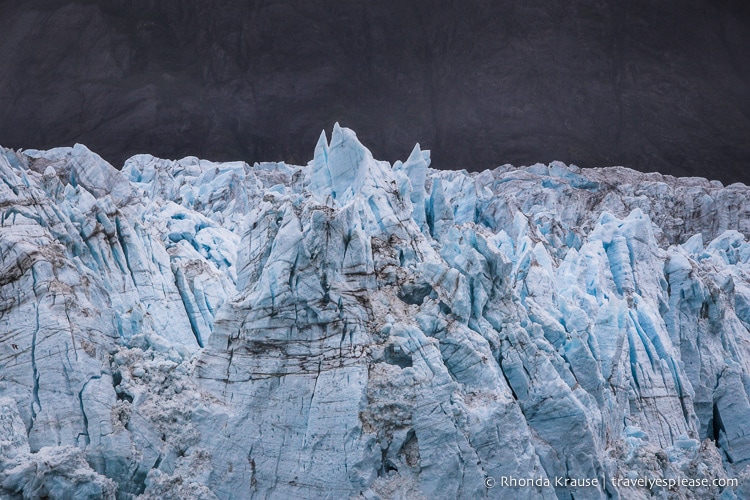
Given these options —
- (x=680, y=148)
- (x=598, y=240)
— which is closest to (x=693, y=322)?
(x=598, y=240)

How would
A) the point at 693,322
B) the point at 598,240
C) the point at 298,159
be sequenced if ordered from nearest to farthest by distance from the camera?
the point at 693,322
the point at 598,240
the point at 298,159

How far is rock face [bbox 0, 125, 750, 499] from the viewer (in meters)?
9.19

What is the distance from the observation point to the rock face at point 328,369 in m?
9.19

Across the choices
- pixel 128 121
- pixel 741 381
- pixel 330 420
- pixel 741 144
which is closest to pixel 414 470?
pixel 330 420

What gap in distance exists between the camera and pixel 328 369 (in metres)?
9.57

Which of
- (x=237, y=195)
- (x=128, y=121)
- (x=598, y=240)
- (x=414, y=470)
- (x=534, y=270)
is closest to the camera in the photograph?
(x=414, y=470)

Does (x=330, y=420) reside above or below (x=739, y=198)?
below

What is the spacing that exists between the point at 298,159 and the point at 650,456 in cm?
3633

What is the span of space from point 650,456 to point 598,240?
7310 mm

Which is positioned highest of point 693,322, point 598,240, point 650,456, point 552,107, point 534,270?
point 552,107

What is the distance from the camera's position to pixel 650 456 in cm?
1142

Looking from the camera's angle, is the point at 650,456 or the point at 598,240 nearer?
the point at 650,456

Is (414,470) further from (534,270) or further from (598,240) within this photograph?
(598,240)

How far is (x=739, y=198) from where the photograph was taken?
115 feet
